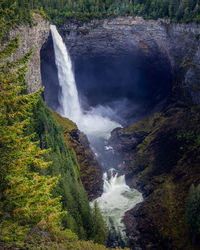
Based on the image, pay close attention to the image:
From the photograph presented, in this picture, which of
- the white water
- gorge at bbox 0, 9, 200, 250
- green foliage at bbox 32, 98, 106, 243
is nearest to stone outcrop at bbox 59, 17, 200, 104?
gorge at bbox 0, 9, 200, 250

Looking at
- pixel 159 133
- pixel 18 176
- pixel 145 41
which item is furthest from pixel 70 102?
pixel 18 176

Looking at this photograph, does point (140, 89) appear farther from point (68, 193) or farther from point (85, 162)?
point (68, 193)

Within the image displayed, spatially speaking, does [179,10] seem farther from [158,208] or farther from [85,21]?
[158,208]

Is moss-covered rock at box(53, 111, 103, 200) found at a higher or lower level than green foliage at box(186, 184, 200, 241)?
higher

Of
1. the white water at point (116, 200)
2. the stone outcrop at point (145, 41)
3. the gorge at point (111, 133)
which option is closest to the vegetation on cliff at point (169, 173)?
the gorge at point (111, 133)

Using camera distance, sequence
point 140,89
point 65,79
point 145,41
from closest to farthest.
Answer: point 145,41, point 65,79, point 140,89

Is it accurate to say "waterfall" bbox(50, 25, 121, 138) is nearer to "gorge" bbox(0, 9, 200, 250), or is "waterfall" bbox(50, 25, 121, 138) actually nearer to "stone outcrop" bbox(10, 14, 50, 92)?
"gorge" bbox(0, 9, 200, 250)

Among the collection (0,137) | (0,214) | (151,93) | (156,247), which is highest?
(151,93)

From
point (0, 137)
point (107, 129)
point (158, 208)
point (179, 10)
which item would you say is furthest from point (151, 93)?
point (0, 137)
